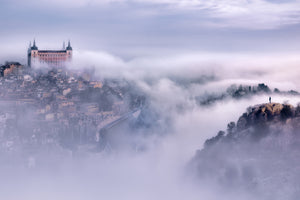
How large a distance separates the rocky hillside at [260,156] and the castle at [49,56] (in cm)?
1546

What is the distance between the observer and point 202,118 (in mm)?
25000

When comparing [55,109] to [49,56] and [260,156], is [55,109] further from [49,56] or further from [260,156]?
[260,156]

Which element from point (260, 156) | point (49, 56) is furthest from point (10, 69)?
point (260, 156)

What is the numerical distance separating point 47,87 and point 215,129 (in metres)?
11.4

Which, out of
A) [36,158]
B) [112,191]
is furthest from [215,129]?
[36,158]

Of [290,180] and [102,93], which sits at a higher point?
[102,93]

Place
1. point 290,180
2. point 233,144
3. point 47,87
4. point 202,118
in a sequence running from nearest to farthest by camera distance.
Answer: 1. point 290,180
2. point 233,144
3. point 202,118
4. point 47,87

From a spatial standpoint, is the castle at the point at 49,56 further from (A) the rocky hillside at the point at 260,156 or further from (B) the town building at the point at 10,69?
(A) the rocky hillside at the point at 260,156

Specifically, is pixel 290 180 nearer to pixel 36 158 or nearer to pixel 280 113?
pixel 280 113

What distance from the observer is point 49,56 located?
3016cm

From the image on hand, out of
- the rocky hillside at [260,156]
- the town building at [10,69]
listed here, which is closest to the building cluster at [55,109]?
the town building at [10,69]

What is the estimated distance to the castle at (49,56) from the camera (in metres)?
28.6

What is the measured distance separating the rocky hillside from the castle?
609 inches

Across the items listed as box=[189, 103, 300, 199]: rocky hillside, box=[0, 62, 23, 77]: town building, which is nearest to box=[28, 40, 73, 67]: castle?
box=[0, 62, 23, 77]: town building
